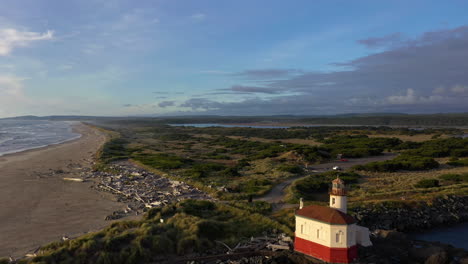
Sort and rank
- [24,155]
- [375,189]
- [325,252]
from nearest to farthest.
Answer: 1. [325,252]
2. [375,189]
3. [24,155]

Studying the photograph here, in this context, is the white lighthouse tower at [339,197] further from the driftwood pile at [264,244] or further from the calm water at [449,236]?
the calm water at [449,236]

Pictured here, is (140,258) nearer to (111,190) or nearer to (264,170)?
(111,190)

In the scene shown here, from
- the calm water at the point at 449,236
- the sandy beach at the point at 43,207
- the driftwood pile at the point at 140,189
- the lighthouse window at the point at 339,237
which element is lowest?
the calm water at the point at 449,236

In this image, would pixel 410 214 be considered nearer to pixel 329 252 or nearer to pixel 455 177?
pixel 329 252

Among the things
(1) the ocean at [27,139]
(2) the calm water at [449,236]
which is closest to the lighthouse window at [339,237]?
(2) the calm water at [449,236]

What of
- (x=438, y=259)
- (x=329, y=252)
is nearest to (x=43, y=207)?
(x=329, y=252)

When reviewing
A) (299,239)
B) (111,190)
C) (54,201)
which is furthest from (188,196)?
(299,239)
